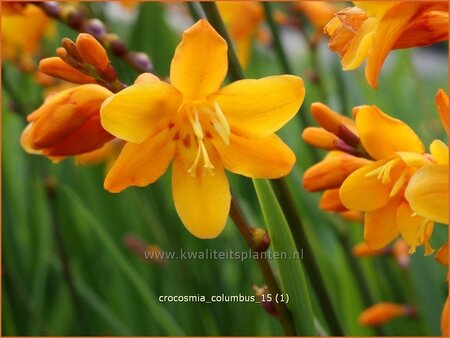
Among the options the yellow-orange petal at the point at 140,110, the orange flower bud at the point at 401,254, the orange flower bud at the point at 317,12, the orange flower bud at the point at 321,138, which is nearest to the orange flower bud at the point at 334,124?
the orange flower bud at the point at 321,138

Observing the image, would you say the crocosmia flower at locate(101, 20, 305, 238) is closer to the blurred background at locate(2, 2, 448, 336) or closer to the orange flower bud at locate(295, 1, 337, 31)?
the blurred background at locate(2, 2, 448, 336)

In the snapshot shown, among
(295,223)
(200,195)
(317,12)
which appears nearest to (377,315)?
(295,223)

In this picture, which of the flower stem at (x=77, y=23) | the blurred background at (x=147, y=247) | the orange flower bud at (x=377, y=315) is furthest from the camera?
the blurred background at (x=147, y=247)

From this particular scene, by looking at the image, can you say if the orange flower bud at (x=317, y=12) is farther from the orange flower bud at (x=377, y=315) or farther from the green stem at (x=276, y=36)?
the orange flower bud at (x=377, y=315)

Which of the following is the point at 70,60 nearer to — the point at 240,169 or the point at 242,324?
the point at 240,169

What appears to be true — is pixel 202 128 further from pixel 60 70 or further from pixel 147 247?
pixel 147 247

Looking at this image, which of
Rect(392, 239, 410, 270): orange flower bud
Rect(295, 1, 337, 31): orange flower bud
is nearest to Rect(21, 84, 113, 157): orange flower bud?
Rect(392, 239, 410, 270): orange flower bud
